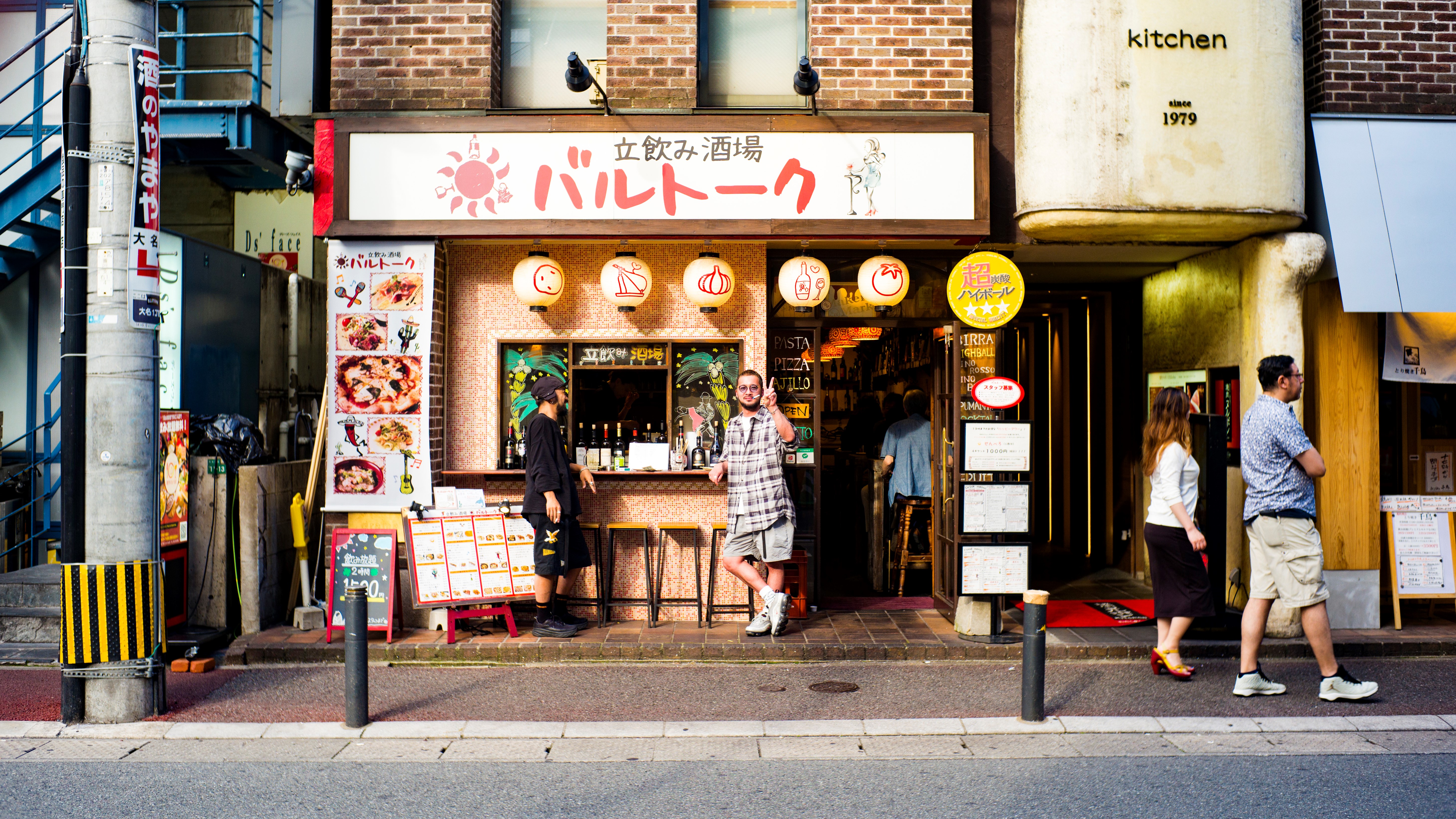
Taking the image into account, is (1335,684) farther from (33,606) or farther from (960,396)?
(33,606)

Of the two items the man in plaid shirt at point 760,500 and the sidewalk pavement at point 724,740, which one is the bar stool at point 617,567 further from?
the sidewalk pavement at point 724,740

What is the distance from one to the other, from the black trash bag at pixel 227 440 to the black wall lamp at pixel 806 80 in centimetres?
570

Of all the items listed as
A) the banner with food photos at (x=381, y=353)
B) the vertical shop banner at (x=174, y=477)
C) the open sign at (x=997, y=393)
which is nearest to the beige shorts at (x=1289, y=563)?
the open sign at (x=997, y=393)

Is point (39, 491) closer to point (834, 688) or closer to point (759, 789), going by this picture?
point (834, 688)

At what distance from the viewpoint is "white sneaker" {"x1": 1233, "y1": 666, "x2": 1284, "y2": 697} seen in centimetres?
641

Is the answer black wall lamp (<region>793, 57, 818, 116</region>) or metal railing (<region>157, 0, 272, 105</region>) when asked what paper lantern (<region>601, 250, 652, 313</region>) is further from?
metal railing (<region>157, 0, 272, 105</region>)

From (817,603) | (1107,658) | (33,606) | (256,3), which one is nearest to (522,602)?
(817,603)

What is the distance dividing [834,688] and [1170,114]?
5294 mm

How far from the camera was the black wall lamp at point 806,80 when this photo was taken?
762 centimetres

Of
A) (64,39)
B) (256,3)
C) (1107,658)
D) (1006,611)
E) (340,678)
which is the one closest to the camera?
(340,678)

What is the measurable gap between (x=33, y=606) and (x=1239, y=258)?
1059 centimetres

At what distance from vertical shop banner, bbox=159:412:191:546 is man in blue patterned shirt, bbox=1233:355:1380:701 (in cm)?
817

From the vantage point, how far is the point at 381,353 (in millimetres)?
8102

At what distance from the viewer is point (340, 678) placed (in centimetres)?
700
